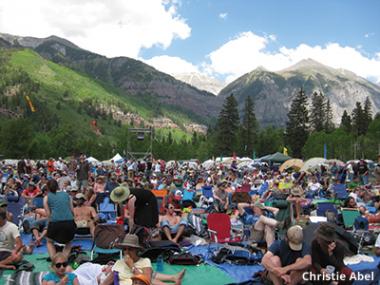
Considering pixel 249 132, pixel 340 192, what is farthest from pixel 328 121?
pixel 340 192

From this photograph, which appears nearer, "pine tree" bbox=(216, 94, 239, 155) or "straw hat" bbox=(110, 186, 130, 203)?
"straw hat" bbox=(110, 186, 130, 203)

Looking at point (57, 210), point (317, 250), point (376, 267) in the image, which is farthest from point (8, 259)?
point (376, 267)

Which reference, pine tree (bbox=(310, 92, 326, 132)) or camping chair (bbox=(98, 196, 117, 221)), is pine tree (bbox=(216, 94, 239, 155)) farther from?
camping chair (bbox=(98, 196, 117, 221))

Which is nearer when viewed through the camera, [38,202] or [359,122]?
[38,202]

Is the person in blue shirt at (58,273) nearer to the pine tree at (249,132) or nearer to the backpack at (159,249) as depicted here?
the backpack at (159,249)

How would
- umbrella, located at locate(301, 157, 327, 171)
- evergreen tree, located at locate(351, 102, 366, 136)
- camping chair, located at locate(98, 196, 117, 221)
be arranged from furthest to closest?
evergreen tree, located at locate(351, 102, 366, 136), umbrella, located at locate(301, 157, 327, 171), camping chair, located at locate(98, 196, 117, 221)

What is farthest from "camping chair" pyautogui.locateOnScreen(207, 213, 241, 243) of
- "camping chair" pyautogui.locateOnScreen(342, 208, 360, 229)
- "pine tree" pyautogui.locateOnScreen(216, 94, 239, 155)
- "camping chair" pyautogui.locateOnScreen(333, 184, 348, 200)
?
"pine tree" pyautogui.locateOnScreen(216, 94, 239, 155)

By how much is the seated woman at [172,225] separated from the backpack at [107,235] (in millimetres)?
1110

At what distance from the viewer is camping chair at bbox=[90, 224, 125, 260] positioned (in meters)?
7.16

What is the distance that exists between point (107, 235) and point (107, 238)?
58mm

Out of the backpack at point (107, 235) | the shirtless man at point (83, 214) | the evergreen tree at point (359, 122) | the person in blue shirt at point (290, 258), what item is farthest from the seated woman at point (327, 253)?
the evergreen tree at point (359, 122)

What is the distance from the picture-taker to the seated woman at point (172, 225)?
27.5ft

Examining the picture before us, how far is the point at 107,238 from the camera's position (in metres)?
7.32

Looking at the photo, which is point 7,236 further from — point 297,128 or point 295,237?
point 297,128
